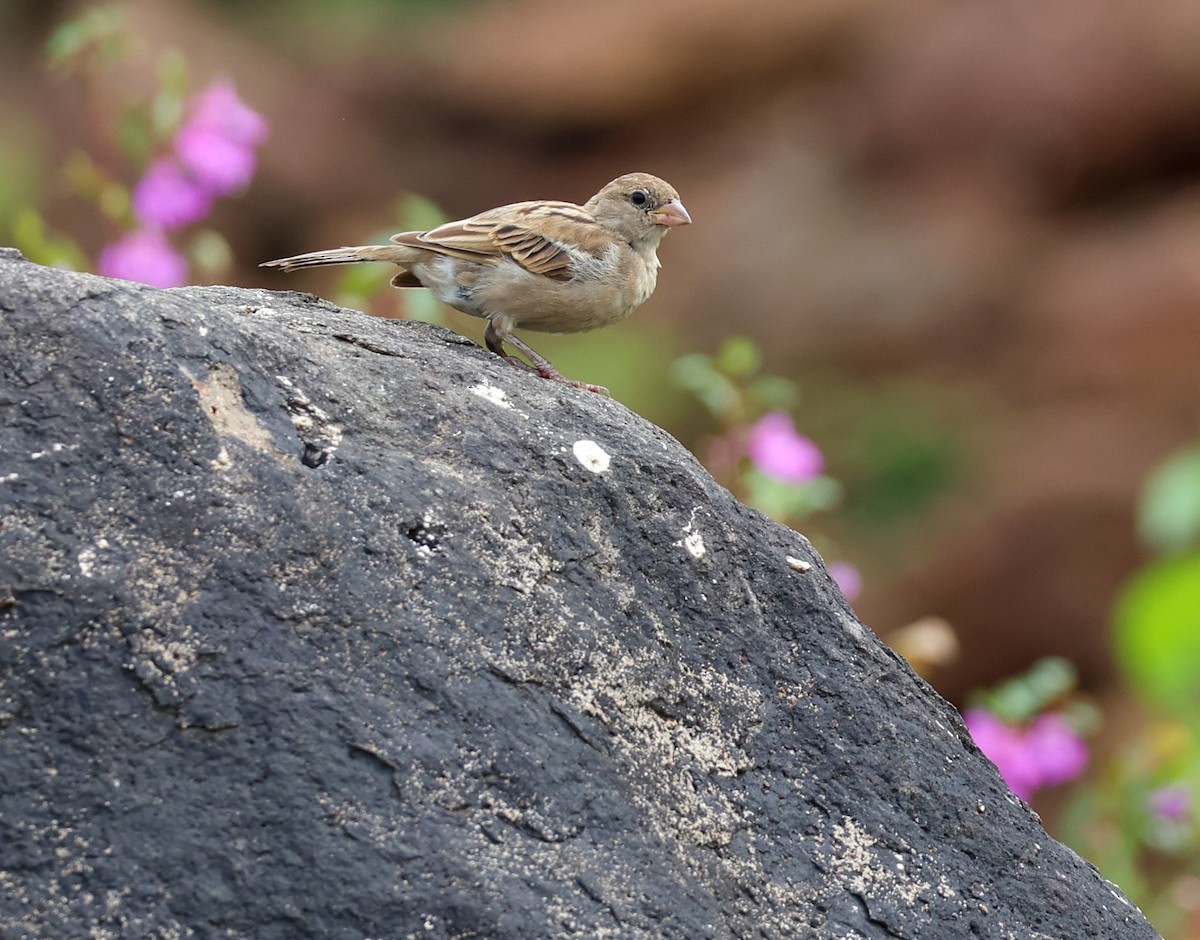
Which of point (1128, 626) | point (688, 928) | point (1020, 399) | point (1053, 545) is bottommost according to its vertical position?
point (688, 928)

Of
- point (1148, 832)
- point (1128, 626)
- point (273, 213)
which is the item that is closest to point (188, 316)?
point (1148, 832)

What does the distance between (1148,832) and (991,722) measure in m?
0.66

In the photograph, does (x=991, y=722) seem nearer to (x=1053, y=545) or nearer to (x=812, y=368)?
(x=1053, y=545)

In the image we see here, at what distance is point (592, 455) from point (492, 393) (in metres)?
0.28

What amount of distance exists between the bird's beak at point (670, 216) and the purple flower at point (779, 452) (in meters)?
0.79

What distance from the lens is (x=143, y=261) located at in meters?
4.99

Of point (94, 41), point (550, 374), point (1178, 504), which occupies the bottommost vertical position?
point (550, 374)

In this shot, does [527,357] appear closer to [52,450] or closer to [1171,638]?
[52,450]

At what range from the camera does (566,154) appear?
46.9 feet

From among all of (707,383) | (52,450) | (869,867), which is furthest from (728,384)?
(52,450)

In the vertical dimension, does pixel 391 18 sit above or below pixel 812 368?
above

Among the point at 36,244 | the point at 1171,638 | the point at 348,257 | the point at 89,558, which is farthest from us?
the point at 1171,638

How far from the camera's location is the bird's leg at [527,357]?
363 centimetres

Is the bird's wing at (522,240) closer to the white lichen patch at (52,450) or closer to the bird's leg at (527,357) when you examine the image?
the bird's leg at (527,357)
